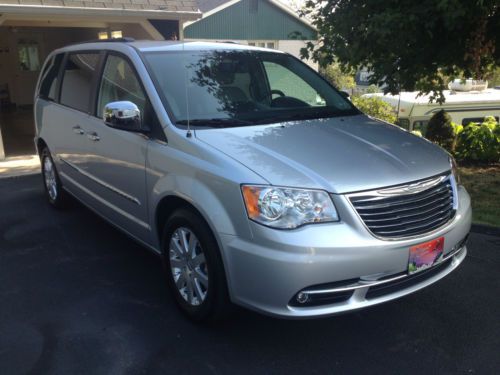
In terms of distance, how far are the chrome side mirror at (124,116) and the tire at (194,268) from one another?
73 cm

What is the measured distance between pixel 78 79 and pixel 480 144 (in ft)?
20.7

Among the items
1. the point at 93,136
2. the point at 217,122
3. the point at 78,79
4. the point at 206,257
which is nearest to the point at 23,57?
the point at 78,79

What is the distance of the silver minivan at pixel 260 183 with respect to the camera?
2.70 metres

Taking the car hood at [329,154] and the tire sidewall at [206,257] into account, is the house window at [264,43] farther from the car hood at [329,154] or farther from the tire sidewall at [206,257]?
the tire sidewall at [206,257]

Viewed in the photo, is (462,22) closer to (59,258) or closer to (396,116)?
(59,258)

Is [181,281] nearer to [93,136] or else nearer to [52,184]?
[93,136]

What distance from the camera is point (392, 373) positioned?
111 inches

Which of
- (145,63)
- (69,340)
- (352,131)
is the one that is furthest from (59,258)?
(352,131)

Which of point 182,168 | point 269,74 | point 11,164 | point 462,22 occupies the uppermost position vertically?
point 462,22

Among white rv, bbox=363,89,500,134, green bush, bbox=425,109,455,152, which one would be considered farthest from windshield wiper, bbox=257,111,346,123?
white rv, bbox=363,89,500,134

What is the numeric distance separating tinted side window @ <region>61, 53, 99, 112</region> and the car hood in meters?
1.85

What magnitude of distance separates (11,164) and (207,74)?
6.07 meters

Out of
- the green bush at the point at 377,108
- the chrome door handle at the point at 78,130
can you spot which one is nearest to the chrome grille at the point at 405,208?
the chrome door handle at the point at 78,130

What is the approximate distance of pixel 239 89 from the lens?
12.9ft
